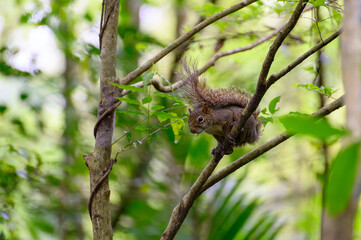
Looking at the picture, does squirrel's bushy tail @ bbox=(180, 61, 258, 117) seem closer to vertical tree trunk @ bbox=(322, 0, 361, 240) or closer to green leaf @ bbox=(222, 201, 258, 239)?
green leaf @ bbox=(222, 201, 258, 239)

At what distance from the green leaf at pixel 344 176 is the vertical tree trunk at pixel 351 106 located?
12mm

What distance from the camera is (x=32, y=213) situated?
3.29 m

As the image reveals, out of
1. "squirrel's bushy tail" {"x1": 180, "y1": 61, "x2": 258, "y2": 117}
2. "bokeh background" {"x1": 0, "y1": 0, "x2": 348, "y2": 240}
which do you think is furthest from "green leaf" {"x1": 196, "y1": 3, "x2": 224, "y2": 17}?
"squirrel's bushy tail" {"x1": 180, "y1": 61, "x2": 258, "y2": 117}

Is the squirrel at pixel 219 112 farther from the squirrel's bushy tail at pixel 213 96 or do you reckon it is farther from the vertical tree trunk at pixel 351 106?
the vertical tree trunk at pixel 351 106

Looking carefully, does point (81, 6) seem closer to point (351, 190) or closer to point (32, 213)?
point (32, 213)

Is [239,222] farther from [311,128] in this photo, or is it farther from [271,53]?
[311,128]

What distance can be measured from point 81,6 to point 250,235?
3.70 meters

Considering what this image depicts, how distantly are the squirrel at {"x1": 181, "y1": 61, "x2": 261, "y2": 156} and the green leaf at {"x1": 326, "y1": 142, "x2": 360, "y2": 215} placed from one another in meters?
1.72

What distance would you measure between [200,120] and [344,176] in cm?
188

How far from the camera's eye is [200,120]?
241 cm

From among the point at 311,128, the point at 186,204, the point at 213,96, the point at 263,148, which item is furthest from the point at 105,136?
the point at 311,128

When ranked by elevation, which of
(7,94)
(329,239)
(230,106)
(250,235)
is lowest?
(329,239)

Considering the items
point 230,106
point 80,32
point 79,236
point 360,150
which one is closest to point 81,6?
point 80,32

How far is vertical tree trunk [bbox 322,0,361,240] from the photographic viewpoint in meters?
0.49
